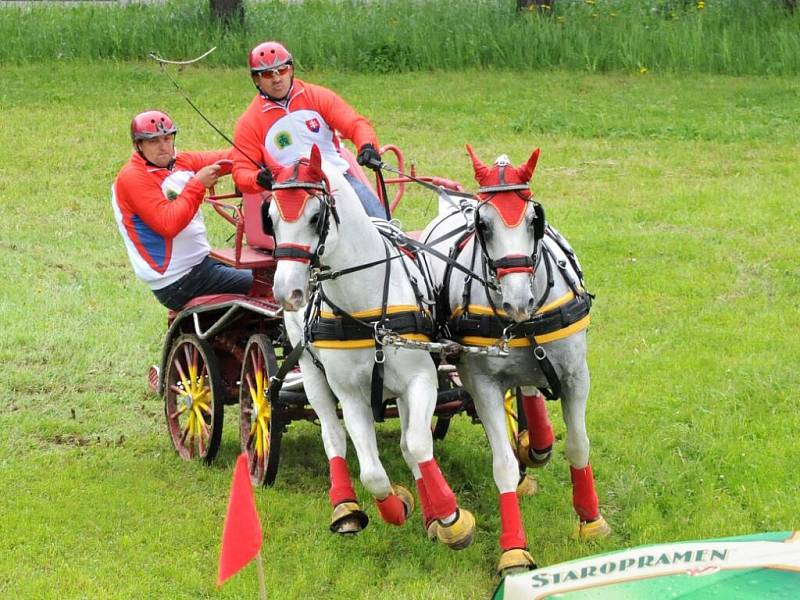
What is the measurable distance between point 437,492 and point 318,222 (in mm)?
1314

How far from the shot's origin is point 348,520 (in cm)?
587

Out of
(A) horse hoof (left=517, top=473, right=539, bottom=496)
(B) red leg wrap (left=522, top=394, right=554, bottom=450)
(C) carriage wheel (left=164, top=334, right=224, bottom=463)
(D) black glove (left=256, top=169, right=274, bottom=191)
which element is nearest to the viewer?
(D) black glove (left=256, top=169, right=274, bottom=191)

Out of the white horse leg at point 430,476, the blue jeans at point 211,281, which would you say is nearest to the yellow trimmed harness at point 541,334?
the white horse leg at point 430,476

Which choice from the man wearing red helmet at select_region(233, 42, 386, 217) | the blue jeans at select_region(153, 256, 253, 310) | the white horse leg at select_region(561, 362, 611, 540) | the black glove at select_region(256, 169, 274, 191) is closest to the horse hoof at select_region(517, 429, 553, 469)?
the white horse leg at select_region(561, 362, 611, 540)

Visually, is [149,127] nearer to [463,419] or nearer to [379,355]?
[379,355]

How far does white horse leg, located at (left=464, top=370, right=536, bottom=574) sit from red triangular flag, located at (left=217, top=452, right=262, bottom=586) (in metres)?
1.47

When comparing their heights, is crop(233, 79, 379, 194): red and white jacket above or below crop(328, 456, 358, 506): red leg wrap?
above

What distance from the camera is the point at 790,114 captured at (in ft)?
50.9

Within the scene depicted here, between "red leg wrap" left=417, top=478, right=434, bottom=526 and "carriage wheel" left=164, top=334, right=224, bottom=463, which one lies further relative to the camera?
"carriage wheel" left=164, top=334, right=224, bottom=463

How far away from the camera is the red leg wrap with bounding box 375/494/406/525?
5891 mm

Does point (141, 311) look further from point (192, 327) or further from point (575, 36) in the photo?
point (575, 36)

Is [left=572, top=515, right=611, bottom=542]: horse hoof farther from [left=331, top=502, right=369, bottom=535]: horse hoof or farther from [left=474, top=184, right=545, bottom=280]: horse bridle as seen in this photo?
[left=474, top=184, right=545, bottom=280]: horse bridle

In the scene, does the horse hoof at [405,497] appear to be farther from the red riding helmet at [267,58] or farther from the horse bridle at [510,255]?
the red riding helmet at [267,58]

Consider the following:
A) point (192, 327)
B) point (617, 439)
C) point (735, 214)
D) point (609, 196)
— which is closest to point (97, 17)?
point (609, 196)
